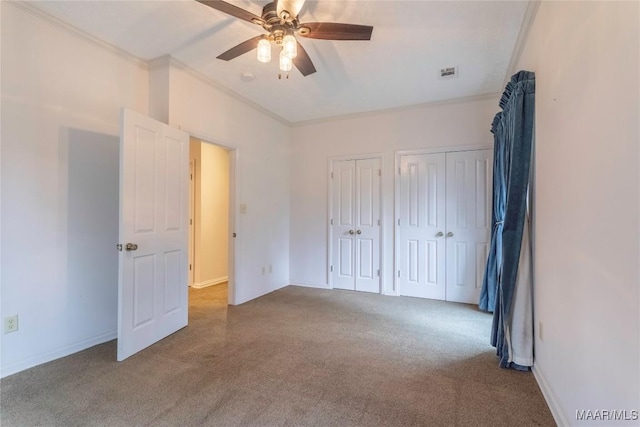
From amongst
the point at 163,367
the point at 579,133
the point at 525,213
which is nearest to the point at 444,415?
the point at 525,213

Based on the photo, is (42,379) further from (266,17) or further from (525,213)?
(525,213)

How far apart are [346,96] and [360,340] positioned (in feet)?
9.31

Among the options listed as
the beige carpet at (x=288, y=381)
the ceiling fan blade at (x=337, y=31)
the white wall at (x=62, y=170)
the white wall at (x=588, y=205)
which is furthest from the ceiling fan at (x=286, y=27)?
the beige carpet at (x=288, y=381)

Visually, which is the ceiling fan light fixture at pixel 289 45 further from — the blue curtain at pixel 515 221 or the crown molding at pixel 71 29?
the crown molding at pixel 71 29

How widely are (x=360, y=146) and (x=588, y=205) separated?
3322 millimetres

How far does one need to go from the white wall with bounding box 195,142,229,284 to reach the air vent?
3127mm

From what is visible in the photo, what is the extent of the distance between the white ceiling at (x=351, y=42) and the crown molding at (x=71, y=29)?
0.04m

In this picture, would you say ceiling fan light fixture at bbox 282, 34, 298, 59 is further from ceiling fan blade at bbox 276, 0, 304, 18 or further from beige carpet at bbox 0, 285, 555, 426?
beige carpet at bbox 0, 285, 555, 426

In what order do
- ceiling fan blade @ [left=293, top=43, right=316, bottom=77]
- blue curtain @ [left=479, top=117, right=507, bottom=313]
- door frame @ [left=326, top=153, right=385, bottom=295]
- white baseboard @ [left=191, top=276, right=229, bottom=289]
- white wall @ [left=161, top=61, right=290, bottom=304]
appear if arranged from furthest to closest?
white baseboard @ [left=191, top=276, right=229, bottom=289]
door frame @ [left=326, top=153, right=385, bottom=295]
white wall @ [left=161, top=61, right=290, bottom=304]
blue curtain @ [left=479, top=117, right=507, bottom=313]
ceiling fan blade @ [left=293, top=43, right=316, bottom=77]

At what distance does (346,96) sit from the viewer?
379 centimetres

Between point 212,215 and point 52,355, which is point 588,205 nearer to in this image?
point 52,355

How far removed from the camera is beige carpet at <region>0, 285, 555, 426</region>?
1697mm

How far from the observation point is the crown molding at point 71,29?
2.16 metres

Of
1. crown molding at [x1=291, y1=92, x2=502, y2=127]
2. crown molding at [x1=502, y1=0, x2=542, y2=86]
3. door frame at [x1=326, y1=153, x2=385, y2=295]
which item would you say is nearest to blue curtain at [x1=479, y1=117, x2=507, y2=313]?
crown molding at [x1=502, y1=0, x2=542, y2=86]
